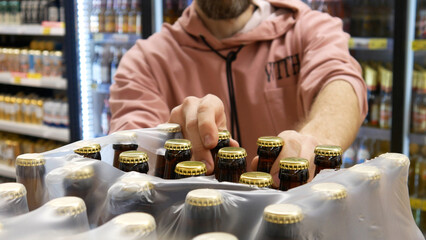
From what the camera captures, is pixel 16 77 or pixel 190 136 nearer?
pixel 190 136

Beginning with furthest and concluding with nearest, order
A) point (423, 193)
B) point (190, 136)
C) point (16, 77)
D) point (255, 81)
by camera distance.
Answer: point (16, 77)
point (423, 193)
point (255, 81)
point (190, 136)

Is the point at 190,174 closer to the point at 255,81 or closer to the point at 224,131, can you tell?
the point at 224,131

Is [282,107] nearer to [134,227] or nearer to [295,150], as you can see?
[295,150]

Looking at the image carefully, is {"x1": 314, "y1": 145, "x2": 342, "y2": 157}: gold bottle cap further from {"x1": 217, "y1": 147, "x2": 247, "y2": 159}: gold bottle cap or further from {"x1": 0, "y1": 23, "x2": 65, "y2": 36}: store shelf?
{"x1": 0, "y1": 23, "x2": 65, "y2": 36}: store shelf

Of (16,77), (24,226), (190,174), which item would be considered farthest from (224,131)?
(16,77)

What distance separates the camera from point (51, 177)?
0.71 m

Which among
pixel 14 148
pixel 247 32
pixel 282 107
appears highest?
pixel 247 32

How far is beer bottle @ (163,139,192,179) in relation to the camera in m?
0.88

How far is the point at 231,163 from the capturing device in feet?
A: 2.74

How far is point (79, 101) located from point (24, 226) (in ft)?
10.2

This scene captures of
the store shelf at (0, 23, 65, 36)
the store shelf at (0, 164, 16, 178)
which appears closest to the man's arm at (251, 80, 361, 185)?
the store shelf at (0, 23, 65, 36)

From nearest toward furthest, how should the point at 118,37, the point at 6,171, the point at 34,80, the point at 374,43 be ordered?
the point at 374,43 → the point at 118,37 → the point at 34,80 → the point at 6,171

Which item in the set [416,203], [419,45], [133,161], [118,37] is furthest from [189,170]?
[118,37]

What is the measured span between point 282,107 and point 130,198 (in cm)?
109
